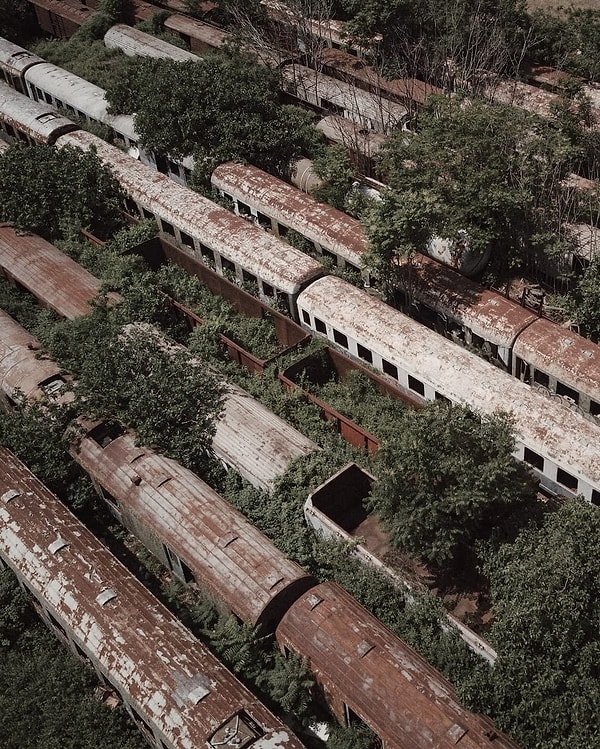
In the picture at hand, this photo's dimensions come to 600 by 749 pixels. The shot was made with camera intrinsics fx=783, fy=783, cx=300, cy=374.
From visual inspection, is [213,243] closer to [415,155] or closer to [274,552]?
[415,155]

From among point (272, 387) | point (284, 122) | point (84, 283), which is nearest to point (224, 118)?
Result: point (284, 122)

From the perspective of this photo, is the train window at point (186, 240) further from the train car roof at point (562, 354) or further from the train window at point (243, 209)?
the train car roof at point (562, 354)

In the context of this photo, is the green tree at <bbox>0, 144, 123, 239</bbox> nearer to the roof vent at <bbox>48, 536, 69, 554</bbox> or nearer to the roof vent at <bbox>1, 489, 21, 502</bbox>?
the roof vent at <bbox>1, 489, 21, 502</bbox>

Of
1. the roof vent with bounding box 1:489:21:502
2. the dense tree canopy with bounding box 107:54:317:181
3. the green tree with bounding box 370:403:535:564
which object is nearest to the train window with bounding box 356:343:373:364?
the green tree with bounding box 370:403:535:564

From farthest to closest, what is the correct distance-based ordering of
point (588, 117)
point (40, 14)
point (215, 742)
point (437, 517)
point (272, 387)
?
point (40, 14) → point (588, 117) → point (272, 387) → point (437, 517) → point (215, 742)

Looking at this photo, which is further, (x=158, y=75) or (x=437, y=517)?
(x=158, y=75)

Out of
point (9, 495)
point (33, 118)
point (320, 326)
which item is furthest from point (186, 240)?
point (9, 495)
